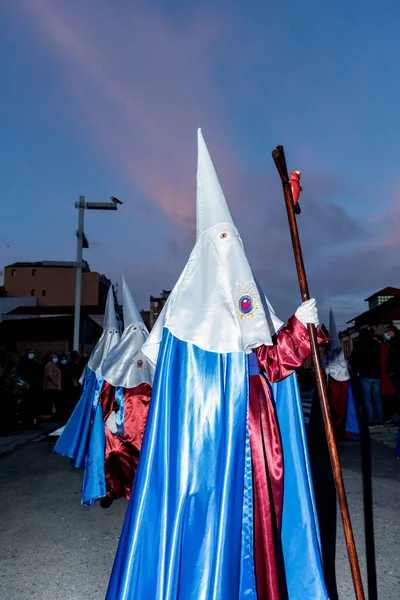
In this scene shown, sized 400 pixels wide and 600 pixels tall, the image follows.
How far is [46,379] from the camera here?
11.4 metres

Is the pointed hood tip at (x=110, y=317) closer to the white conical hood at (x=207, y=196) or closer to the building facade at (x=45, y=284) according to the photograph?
the white conical hood at (x=207, y=196)

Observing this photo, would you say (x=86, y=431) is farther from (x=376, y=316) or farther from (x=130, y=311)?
(x=376, y=316)

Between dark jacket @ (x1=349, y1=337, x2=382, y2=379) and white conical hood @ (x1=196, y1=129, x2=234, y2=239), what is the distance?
7.95 m

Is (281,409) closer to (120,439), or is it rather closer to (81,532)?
(81,532)

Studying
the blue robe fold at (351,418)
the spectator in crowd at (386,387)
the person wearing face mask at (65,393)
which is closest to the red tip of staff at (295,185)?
the blue robe fold at (351,418)

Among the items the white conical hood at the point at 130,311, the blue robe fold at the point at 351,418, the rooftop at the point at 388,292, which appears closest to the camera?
the white conical hood at the point at 130,311

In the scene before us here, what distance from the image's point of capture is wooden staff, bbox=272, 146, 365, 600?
77.7 inches

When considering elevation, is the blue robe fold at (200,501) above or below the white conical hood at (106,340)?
below

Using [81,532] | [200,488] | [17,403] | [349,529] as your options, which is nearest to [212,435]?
[200,488]

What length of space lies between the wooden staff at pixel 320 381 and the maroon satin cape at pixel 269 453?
0.53ft

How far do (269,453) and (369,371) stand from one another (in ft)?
26.9

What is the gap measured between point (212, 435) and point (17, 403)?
30.3 ft

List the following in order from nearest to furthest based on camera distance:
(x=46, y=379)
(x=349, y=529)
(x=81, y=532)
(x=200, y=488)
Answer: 1. (x=349, y=529)
2. (x=200, y=488)
3. (x=81, y=532)
4. (x=46, y=379)

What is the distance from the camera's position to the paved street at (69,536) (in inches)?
117
